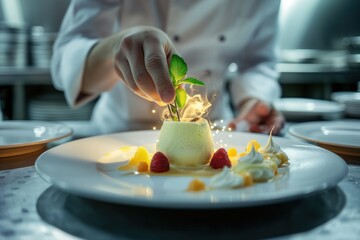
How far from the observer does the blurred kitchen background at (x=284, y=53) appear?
3182 millimetres

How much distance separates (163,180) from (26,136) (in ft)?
1.97

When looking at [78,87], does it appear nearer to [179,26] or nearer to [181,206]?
[179,26]

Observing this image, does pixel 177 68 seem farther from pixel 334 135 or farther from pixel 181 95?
pixel 334 135

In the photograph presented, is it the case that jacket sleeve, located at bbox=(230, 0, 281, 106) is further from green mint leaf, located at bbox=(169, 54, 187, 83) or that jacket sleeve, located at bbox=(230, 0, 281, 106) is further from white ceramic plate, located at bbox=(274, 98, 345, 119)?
green mint leaf, located at bbox=(169, 54, 187, 83)

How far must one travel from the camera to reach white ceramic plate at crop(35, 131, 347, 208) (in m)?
0.64

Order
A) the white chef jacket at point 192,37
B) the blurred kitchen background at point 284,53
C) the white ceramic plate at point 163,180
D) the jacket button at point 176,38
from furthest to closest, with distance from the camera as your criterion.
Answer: the blurred kitchen background at point 284,53, the jacket button at point 176,38, the white chef jacket at point 192,37, the white ceramic plate at point 163,180

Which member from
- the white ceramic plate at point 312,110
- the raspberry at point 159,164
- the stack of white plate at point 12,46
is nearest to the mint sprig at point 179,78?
the raspberry at point 159,164

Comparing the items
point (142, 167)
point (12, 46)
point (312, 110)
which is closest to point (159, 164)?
point (142, 167)

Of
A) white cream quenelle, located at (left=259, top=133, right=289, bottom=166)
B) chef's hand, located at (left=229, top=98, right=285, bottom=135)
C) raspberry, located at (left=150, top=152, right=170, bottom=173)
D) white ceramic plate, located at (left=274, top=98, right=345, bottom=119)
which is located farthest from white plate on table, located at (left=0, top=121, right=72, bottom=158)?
white ceramic plate, located at (left=274, top=98, right=345, bottom=119)

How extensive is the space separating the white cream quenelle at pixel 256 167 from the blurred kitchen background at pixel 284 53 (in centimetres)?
235

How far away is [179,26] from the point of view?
189cm

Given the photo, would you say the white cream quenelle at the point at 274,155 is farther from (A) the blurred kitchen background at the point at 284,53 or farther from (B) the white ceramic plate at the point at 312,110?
(A) the blurred kitchen background at the point at 284,53

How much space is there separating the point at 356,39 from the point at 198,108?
10.3 feet

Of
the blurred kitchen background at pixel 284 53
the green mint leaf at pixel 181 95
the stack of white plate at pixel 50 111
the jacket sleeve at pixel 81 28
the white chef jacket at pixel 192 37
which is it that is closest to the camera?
the green mint leaf at pixel 181 95
